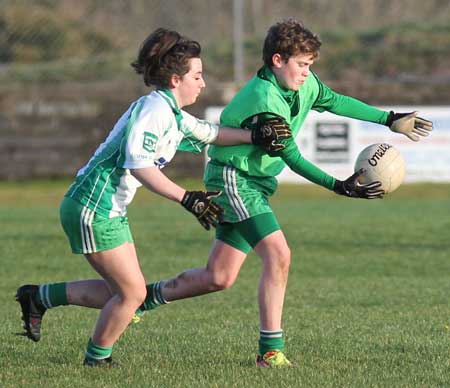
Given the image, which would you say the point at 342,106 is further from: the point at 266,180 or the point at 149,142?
the point at 149,142

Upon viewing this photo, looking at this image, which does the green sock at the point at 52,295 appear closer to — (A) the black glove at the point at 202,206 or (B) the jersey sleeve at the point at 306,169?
(A) the black glove at the point at 202,206

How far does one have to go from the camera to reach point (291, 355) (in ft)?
20.7

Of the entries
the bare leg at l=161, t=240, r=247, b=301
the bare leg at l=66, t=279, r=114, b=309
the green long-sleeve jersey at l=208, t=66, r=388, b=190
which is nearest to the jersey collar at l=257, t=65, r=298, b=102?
the green long-sleeve jersey at l=208, t=66, r=388, b=190

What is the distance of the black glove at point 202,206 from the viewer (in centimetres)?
541

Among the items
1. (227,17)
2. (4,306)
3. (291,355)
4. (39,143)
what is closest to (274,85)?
(291,355)

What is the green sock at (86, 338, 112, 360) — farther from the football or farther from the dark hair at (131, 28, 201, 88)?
the football

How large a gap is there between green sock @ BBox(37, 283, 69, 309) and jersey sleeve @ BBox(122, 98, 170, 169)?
3.62 ft

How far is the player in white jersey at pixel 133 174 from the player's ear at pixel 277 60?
0.37 meters

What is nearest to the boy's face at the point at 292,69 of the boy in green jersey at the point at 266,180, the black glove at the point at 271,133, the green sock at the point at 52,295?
the boy in green jersey at the point at 266,180

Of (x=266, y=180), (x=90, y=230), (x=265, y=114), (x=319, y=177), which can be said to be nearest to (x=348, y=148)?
(x=266, y=180)

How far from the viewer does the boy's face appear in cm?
599

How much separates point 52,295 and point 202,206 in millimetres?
1307

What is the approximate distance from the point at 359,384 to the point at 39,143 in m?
19.4

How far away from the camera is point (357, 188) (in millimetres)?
6043
